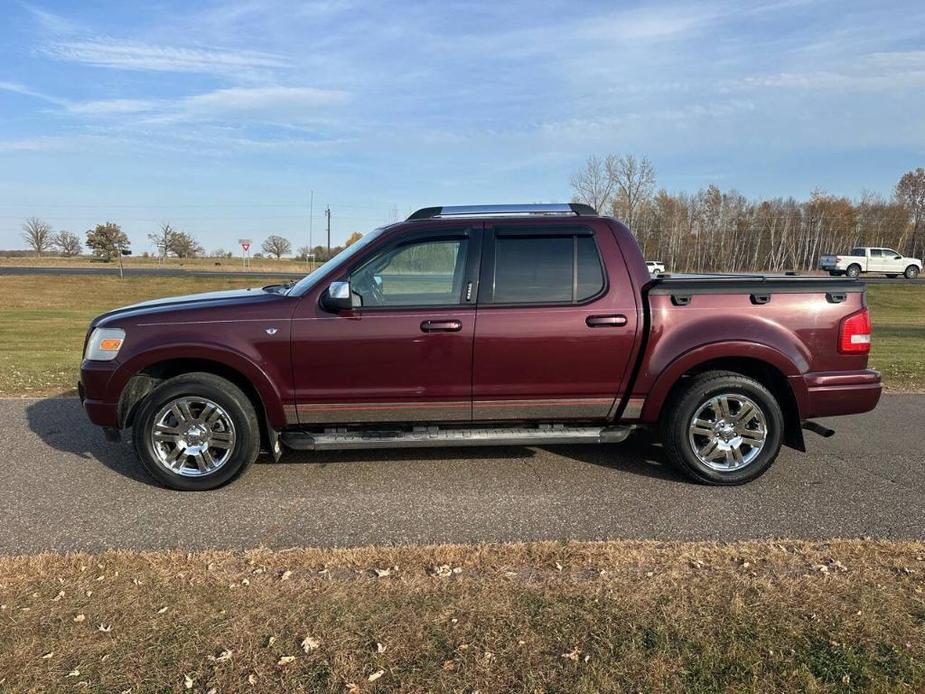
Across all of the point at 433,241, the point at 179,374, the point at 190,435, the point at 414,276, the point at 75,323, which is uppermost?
the point at 433,241

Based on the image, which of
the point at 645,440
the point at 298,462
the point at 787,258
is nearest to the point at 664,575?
the point at 645,440

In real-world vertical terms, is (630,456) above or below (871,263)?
below

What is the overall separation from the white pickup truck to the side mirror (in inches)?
1612

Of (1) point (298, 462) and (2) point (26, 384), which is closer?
(1) point (298, 462)

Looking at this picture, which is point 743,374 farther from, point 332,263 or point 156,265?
point 156,265

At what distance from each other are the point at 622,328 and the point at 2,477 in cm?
479

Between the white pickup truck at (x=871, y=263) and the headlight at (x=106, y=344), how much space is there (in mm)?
41900

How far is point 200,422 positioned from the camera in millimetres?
4352

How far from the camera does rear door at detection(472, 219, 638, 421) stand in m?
4.36

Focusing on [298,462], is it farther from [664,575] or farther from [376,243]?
[664,575]

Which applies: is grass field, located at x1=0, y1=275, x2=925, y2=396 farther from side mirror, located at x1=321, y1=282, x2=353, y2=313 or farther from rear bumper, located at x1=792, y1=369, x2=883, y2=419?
side mirror, located at x1=321, y1=282, x2=353, y2=313

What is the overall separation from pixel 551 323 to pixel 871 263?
4275cm

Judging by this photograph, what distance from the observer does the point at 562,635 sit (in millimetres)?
2588

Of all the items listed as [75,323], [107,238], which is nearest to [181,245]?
[107,238]
